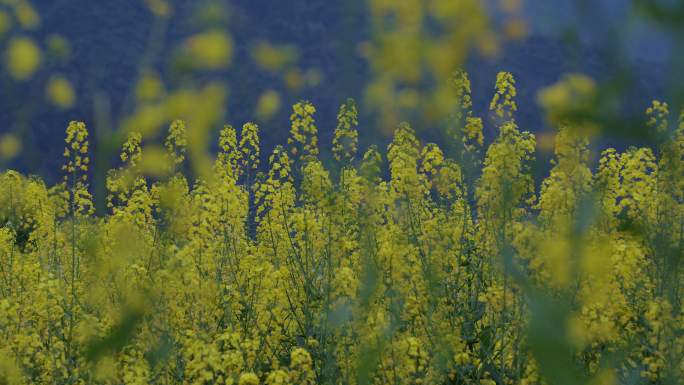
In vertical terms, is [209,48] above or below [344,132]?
below

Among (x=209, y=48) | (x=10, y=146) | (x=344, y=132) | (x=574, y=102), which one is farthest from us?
(x=344, y=132)

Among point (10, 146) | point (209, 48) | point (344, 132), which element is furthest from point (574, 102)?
point (344, 132)

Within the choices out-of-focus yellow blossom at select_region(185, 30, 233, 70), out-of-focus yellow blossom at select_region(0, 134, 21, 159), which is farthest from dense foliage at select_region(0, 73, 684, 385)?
out-of-focus yellow blossom at select_region(185, 30, 233, 70)

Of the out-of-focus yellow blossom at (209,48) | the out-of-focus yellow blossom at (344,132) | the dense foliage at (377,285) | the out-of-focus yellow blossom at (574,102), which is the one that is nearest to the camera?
the out-of-focus yellow blossom at (574,102)

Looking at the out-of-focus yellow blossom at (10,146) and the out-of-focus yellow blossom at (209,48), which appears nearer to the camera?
the out-of-focus yellow blossom at (209,48)

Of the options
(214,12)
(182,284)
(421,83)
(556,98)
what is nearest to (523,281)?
(556,98)

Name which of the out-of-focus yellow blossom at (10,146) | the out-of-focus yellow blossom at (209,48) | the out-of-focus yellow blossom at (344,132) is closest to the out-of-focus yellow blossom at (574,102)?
the out-of-focus yellow blossom at (209,48)

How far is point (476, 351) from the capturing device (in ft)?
22.1

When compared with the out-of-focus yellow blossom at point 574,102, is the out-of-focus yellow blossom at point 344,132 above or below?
above

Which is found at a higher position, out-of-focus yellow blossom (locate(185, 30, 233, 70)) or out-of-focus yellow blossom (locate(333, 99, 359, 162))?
out-of-focus yellow blossom (locate(333, 99, 359, 162))

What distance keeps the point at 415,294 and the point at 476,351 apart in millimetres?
917

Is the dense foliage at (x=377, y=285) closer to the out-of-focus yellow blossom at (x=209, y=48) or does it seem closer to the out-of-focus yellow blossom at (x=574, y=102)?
the out-of-focus yellow blossom at (x=209, y=48)

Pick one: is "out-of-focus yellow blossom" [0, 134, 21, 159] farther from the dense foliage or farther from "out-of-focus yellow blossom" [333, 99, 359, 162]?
"out-of-focus yellow blossom" [333, 99, 359, 162]

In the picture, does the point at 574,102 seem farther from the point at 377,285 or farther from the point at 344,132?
the point at 344,132
